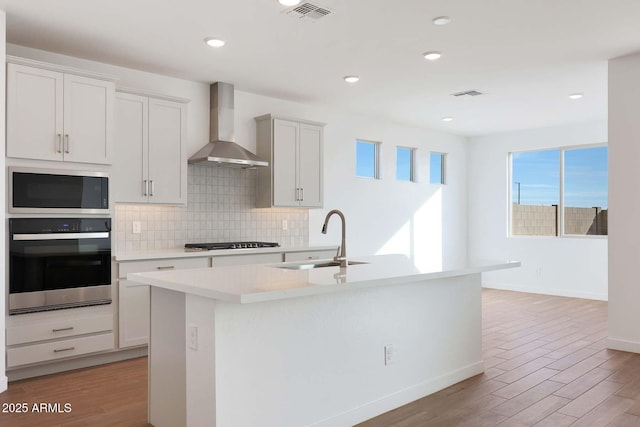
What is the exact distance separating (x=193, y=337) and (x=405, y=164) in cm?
600

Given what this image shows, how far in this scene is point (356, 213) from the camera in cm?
A: 701

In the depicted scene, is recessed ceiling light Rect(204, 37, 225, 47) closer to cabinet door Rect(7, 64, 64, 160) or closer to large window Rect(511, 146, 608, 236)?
cabinet door Rect(7, 64, 64, 160)

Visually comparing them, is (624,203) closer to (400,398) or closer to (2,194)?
(400,398)

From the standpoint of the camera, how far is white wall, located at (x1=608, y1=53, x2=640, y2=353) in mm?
4395

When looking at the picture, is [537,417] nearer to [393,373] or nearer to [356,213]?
[393,373]

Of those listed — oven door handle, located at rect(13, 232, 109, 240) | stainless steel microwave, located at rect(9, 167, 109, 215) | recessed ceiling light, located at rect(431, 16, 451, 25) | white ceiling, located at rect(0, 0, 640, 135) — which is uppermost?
white ceiling, located at rect(0, 0, 640, 135)

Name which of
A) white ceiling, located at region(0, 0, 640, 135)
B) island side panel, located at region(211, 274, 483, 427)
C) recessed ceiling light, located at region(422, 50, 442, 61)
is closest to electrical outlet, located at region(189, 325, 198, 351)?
island side panel, located at region(211, 274, 483, 427)

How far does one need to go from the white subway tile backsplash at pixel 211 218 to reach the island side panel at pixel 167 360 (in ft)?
7.13

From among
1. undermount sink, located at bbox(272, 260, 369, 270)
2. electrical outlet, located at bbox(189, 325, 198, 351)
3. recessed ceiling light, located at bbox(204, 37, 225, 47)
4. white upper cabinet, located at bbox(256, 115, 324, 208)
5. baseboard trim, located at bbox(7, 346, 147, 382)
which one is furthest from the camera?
white upper cabinet, located at bbox(256, 115, 324, 208)

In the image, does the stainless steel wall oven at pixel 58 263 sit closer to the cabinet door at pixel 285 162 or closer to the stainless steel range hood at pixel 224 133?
the stainless steel range hood at pixel 224 133

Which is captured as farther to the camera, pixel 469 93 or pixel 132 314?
pixel 469 93

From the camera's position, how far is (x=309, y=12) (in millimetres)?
3520

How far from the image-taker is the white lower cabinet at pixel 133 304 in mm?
4230

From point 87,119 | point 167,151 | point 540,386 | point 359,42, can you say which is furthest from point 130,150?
point 540,386
